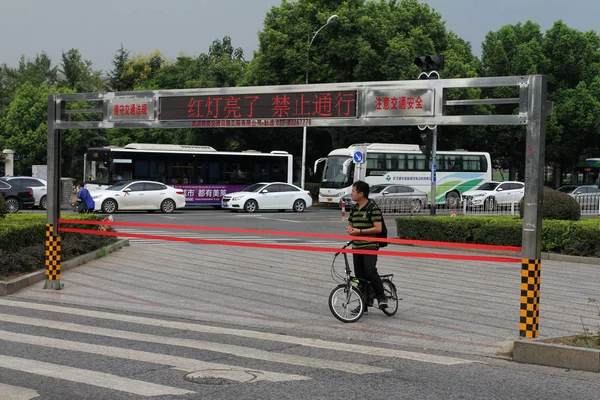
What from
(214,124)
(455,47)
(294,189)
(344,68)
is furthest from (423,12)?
(214,124)

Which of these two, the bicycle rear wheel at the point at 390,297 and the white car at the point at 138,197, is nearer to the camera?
the bicycle rear wheel at the point at 390,297

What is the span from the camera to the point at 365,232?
10.8m

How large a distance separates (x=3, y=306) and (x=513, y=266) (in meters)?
10.7

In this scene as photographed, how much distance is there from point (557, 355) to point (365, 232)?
3.24m

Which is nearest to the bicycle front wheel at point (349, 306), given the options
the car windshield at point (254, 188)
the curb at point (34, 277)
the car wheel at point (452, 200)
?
the curb at point (34, 277)

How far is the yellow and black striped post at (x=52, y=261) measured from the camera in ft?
43.2

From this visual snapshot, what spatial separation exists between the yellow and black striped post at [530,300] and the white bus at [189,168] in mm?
28288

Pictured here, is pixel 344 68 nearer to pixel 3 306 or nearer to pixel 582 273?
pixel 582 273

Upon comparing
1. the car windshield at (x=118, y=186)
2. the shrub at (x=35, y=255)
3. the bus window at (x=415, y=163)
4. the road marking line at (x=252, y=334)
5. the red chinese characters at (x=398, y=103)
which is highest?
the bus window at (x=415, y=163)

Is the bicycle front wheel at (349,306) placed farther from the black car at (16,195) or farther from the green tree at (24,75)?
the green tree at (24,75)

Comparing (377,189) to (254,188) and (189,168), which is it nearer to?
(254,188)

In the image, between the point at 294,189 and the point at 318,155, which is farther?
the point at 318,155

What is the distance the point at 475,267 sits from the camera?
17.1 m

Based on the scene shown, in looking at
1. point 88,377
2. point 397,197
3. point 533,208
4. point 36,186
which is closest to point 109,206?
point 36,186
